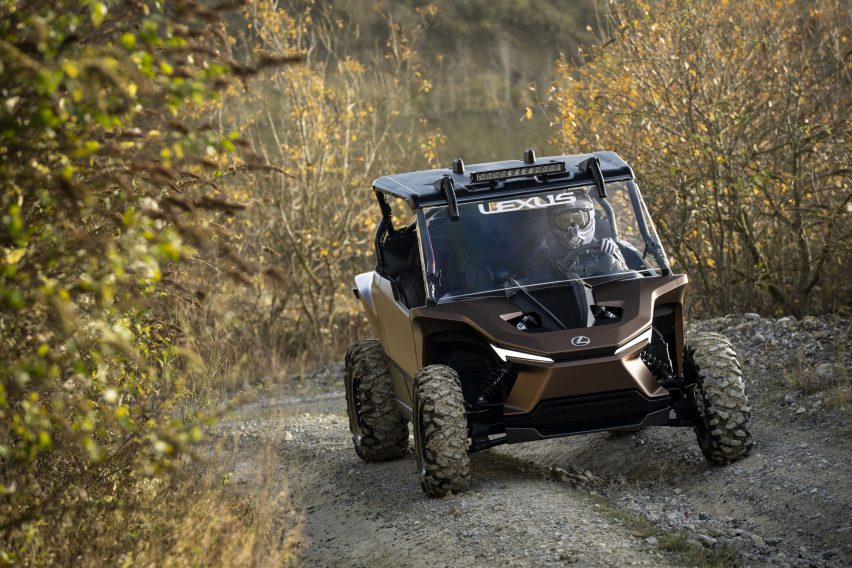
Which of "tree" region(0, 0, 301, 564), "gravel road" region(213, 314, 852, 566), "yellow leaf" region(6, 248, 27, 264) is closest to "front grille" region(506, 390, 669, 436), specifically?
"gravel road" region(213, 314, 852, 566)

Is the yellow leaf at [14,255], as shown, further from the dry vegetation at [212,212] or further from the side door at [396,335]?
the side door at [396,335]

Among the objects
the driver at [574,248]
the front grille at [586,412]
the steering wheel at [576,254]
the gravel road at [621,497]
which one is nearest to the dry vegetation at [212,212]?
the gravel road at [621,497]

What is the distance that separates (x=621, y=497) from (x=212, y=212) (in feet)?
15.6

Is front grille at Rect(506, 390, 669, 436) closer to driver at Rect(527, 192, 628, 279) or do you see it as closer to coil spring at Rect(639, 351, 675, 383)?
coil spring at Rect(639, 351, 675, 383)

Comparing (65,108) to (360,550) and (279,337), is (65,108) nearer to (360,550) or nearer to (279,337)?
(360,550)

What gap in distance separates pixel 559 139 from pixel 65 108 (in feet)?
46.2

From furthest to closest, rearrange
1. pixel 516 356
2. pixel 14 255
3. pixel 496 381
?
pixel 496 381 → pixel 516 356 → pixel 14 255

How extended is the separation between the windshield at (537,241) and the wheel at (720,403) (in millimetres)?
736

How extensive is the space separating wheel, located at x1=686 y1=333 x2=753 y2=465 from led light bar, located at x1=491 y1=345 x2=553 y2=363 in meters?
1.15

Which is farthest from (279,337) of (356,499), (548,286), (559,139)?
(548,286)

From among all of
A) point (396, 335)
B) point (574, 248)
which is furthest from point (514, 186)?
point (396, 335)

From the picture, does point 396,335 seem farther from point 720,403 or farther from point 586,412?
point 720,403

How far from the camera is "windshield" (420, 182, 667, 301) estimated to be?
28.0 feet

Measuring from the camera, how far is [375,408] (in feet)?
32.7
